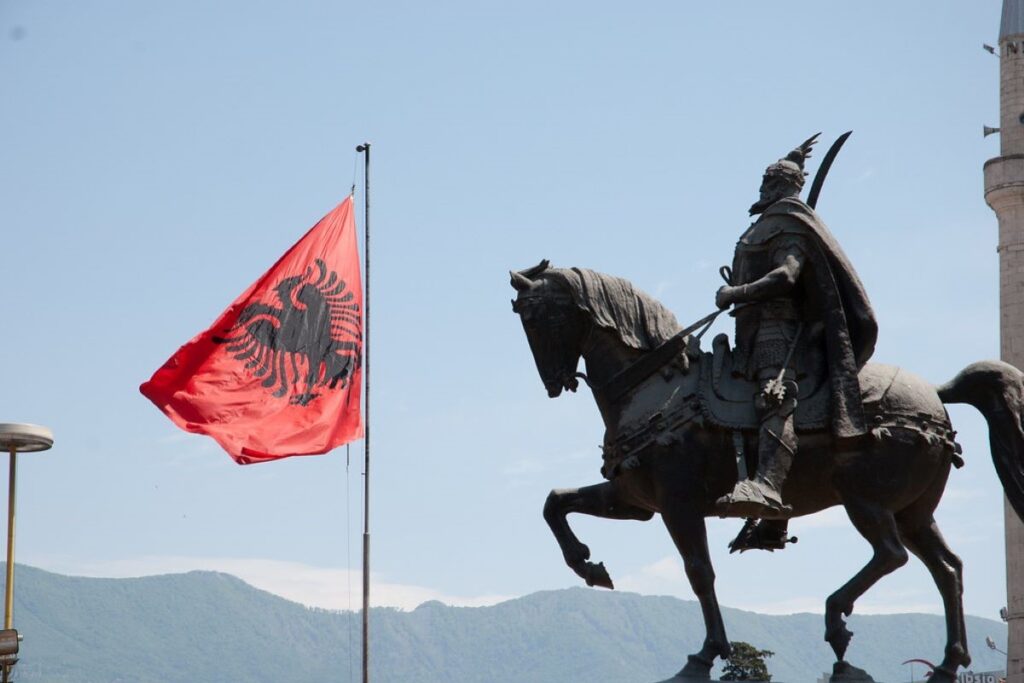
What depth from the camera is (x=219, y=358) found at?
71.7ft

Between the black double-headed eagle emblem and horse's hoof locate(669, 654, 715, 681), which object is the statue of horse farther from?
the black double-headed eagle emblem

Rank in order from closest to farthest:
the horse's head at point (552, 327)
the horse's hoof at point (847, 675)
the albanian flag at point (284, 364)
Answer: the horse's hoof at point (847, 675), the horse's head at point (552, 327), the albanian flag at point (284, 364)

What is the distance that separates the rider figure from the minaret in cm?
5138

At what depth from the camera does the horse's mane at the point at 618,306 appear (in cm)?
1602

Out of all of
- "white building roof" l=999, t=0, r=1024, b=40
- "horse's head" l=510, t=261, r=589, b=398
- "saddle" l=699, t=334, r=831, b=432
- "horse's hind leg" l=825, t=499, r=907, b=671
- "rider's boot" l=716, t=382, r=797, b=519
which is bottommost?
"horse's hind leg" l=825, t=499, r=907, b=671

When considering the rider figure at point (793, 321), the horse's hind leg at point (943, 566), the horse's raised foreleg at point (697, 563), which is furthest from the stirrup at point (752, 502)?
the horse's hind leg at point (943, 566)

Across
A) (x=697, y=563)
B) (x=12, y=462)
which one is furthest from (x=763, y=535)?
(x=12, y=462)

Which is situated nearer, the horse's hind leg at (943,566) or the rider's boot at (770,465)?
the rider's boot at (770,465)

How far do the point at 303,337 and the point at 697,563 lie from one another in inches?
326

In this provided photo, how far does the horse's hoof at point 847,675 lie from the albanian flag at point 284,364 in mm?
7832

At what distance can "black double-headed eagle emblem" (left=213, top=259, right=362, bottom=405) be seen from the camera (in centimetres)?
2217

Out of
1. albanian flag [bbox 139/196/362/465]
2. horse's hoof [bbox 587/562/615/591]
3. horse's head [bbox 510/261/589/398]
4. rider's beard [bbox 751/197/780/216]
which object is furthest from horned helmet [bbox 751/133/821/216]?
albanian flag [bbox 139/196/362/465]

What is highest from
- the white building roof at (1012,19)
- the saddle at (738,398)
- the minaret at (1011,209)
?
the white building roof at (1012,19)

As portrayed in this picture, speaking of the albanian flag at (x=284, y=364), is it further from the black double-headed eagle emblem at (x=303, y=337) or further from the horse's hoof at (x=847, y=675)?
the horse's hoof at (x=847, y=675)
